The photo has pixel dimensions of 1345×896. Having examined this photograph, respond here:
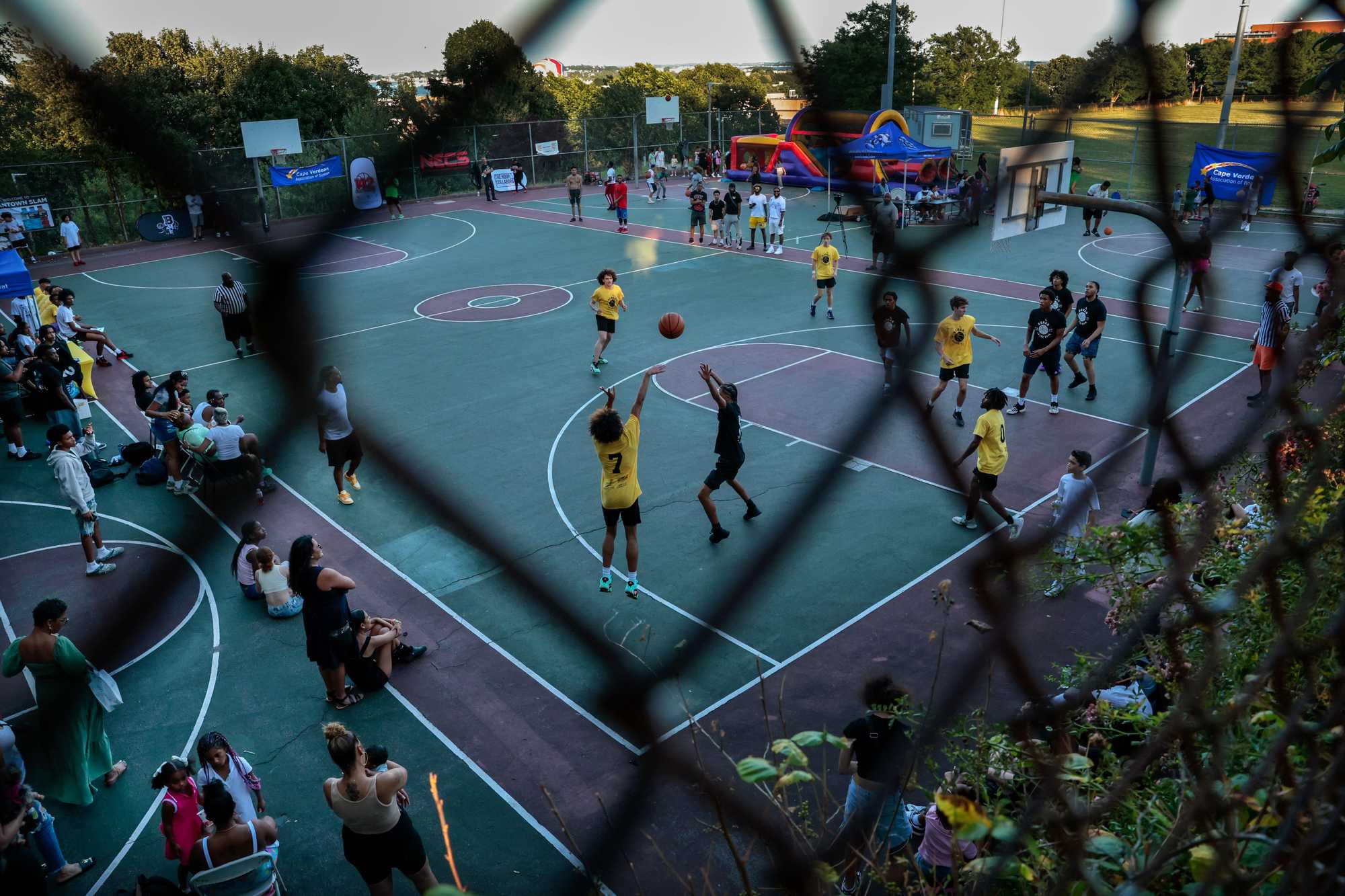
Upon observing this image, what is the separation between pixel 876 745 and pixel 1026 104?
4.99 metres

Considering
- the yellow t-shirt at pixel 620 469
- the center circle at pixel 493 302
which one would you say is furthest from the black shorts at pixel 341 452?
the center circle at pixel 493 302

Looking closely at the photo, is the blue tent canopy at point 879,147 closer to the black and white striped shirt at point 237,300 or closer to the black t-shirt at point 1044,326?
the black and white striped shirt at point 237,300

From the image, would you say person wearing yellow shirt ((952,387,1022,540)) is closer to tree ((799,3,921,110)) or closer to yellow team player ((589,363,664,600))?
yellow team player ((589,363,664,600))

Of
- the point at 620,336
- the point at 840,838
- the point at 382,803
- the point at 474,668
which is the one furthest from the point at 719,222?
the point at 840,838

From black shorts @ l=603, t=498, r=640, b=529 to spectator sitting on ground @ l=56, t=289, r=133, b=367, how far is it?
10113 mm

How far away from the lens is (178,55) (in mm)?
Answer: 1012

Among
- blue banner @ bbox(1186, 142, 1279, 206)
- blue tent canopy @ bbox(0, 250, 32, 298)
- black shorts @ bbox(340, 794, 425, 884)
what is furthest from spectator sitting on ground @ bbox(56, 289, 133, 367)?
blue banner @ bbox(1186, 142, 1279, 206)

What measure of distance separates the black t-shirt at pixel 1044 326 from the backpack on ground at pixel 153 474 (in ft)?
36.5

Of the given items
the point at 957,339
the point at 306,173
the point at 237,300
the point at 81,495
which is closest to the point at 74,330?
the point at 81,495

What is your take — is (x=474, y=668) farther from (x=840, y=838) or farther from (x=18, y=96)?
(x=18, y=96)

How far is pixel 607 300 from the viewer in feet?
52.4

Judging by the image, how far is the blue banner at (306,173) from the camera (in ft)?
3.76

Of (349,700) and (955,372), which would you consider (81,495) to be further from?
(955,372)

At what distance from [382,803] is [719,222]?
2241cm
